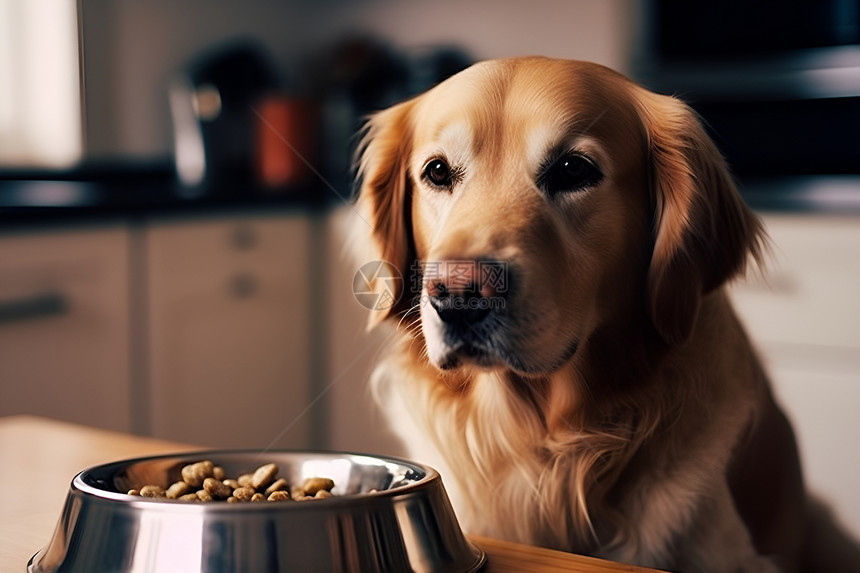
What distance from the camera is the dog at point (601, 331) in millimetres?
817

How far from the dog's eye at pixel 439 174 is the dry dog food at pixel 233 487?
0.97ft

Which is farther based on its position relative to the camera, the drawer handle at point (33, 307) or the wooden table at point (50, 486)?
the drawer handle at point (33, 307)

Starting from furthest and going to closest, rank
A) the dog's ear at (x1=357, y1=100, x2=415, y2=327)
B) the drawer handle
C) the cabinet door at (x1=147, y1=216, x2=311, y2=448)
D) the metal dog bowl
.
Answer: the cabinet door at (x1=147, y1=216, x2=311, y2=448) → the drawer handle → the dog's ear at (x1=357, y1=100, x2=415, y2=327) → the metal dog bowl

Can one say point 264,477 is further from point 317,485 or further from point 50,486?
point 50,486

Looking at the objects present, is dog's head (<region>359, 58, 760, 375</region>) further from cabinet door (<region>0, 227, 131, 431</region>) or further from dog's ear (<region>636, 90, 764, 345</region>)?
cabinet door (<region>0, 227, 131, 431</region>)

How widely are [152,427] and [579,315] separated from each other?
166cm

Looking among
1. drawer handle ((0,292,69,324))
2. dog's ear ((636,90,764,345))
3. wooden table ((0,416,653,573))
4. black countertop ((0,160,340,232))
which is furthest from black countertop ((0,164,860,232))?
dog's ear ((636,90,764,345))

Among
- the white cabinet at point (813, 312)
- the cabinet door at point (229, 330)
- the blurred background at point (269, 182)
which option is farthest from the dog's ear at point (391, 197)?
the cabinet door at point (229, 330)

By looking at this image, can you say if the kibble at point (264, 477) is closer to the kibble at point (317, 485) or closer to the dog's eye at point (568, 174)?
the kibble at point (317, 485)

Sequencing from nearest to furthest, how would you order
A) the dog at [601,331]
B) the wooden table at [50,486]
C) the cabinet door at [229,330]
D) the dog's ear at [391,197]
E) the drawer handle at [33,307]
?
the wooden table at [50,486] → the dog at [601,331] → the dog's ear at [391,197] → the drawer handle at [33,307] → the cabinet door at [229,330]

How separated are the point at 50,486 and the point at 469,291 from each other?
0.50 m

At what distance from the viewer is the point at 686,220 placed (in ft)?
2.78

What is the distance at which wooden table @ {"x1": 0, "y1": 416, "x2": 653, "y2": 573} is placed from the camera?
2.34ft

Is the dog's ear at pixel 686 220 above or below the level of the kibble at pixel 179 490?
above
